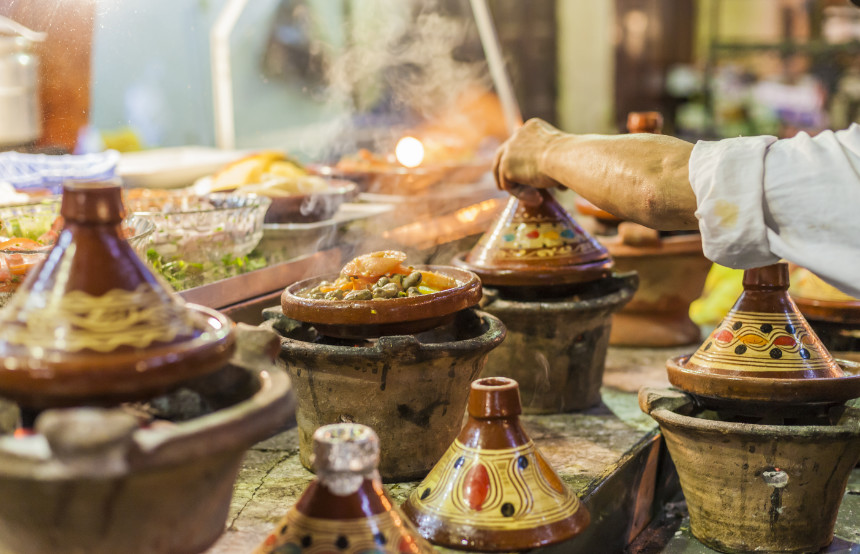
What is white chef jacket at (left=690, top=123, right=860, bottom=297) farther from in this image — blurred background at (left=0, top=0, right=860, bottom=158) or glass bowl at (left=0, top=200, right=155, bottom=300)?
blurred background at (left=0, top=0, right=860, bottom=158)

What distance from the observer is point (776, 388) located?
2090 millimetres

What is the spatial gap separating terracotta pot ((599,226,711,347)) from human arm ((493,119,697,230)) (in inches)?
37.4

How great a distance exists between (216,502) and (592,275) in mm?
1701

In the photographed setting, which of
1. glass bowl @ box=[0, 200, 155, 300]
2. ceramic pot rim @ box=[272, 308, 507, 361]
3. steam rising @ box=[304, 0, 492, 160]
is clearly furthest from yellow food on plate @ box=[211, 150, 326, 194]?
steam rising @ box=[304, 0, 492, 160]

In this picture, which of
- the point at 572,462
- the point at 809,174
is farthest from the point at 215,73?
the point at 809,174

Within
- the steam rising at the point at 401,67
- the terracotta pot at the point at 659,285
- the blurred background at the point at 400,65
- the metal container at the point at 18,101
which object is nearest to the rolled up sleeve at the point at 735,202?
the terracotta pot at the point at 659,285

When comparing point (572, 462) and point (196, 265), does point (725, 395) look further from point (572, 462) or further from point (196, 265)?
point (196, 265)

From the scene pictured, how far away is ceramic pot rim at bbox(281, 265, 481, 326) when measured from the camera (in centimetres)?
204

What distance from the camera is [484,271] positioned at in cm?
275

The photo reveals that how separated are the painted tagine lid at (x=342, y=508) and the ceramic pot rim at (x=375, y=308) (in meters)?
0.61

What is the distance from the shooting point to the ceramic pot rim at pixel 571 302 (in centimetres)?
270

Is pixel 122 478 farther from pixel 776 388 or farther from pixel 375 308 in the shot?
pixel 776 388

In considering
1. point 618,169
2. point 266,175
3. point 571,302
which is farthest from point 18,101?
point 618,169

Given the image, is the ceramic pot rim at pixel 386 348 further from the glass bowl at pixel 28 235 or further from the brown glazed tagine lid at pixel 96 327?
the brown glazed tagine lid at pixel 96 327
